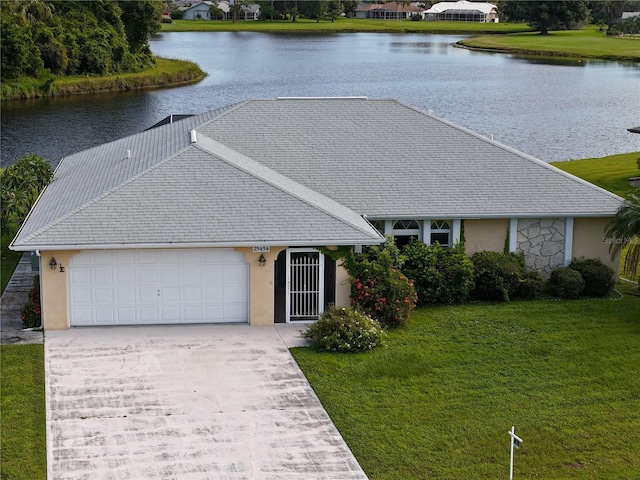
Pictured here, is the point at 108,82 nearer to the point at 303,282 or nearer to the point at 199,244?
the point at 303,282

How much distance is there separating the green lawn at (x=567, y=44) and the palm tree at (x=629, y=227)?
90506 mm

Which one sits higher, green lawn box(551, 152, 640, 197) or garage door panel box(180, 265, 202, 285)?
garage door panel box(180, 265, 202, 285)

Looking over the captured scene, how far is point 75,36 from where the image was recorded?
7750cm

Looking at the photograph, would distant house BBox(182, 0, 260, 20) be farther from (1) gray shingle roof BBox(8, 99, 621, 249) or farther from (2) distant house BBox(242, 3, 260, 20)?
(1) gray shingle roof BBox(8, 99, 621, 249)

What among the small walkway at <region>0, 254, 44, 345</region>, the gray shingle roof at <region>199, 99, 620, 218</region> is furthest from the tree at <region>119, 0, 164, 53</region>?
the small walkway at <region>0, 254, 44, 345</region>

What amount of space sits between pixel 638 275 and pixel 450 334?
8.21 m

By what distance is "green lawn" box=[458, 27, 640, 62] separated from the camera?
11356cm

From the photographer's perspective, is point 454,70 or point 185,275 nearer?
point 185,275

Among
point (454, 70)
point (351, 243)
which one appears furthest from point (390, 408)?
point (454, 70)

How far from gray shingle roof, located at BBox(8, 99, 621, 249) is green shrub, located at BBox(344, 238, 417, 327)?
31.2 inches

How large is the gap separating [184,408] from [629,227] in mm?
11771

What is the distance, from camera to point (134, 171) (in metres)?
24.8

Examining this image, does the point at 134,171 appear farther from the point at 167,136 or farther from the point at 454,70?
the point at 454,70

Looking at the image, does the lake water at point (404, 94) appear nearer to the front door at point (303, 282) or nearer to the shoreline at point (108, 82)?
the shoreline at point (108, 82)
